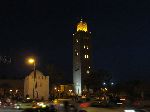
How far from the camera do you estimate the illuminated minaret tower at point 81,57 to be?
150 metres

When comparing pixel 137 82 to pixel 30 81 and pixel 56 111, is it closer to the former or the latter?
pixel 30 81

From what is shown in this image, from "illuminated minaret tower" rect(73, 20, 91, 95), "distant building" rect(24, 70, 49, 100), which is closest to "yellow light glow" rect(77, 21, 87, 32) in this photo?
"illuminated minaret tower" rect(73, 20, 91, 95)

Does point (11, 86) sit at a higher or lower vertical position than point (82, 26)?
lower

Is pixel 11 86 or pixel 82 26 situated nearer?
pixel 11 86

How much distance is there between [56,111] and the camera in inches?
1516

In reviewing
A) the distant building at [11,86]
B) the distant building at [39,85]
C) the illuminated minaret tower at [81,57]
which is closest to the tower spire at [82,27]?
the illuminated minaret tower at [81,57]

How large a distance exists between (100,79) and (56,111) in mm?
101005

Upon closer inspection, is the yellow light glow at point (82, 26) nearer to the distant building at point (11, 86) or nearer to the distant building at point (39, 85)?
the distant building at point (11, 86)

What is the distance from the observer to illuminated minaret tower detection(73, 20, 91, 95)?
15012cm

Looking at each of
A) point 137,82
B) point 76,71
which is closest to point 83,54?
point 76,71

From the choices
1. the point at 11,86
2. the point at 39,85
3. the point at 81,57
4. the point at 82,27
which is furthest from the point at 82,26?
the point at 39,85

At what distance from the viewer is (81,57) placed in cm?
15262

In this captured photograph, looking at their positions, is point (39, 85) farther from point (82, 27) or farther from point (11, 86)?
point (82, 27)

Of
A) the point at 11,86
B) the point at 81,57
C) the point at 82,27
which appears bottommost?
the point at 11,86
